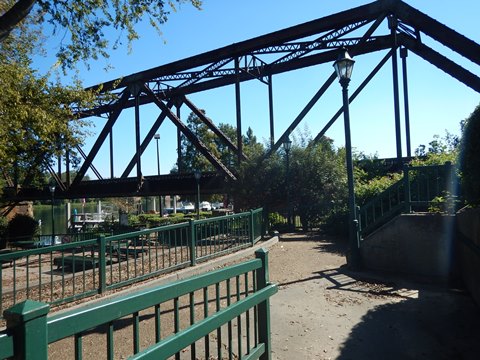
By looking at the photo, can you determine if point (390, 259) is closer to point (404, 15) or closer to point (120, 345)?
point (120, 345)

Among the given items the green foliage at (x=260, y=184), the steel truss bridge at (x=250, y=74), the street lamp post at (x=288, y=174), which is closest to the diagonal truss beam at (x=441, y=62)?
the steel truss bridge at (x=250, y=74)

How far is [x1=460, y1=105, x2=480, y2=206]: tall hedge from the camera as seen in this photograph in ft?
16.2

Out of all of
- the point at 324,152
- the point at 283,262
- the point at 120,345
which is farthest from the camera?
the point at 324,152

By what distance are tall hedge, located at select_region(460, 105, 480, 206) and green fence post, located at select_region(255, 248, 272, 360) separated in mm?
3375

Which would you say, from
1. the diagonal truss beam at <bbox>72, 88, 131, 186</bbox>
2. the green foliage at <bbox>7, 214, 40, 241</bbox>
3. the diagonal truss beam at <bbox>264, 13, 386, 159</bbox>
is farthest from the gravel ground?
the diagonal truss beam at <bbox>72, 88, 131, 186</bbox>

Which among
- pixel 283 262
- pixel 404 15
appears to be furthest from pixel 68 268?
pixel 404 15

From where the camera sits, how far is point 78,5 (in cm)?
895

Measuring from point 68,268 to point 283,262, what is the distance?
6.62 m

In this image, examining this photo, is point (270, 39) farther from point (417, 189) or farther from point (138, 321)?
point (138, 321)

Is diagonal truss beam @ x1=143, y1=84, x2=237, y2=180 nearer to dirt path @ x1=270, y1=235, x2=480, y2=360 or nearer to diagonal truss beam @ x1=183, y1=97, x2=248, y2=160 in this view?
diagonal truss beam @ x1=183, y1=97, x2=248, y2=160

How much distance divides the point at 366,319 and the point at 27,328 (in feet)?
16.5

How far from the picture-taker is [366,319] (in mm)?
5484

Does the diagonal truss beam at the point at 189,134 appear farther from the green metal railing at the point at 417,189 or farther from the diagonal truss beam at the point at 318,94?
the green metal railing at the point at 417,189

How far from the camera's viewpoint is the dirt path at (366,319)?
4.44 metres
